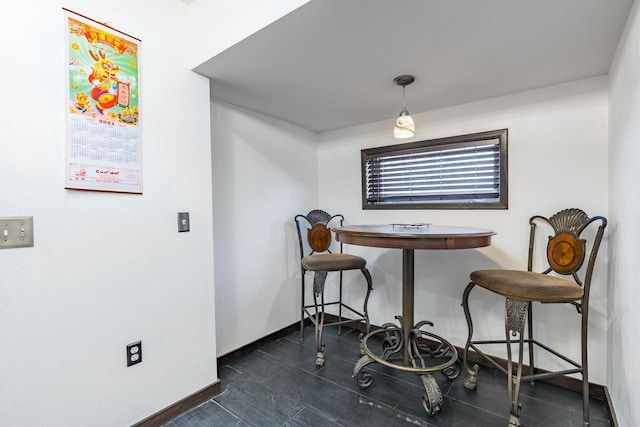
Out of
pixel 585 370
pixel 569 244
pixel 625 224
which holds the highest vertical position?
pixel 625 224

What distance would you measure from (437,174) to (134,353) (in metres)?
2.48

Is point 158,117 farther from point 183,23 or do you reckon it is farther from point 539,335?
point 539,335

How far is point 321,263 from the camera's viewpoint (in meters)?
2.33

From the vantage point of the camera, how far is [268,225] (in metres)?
2.71

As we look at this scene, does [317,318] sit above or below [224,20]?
below

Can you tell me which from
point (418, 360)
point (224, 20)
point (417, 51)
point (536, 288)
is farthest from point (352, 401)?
point (224, 20)

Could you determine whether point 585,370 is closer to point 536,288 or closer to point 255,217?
point 536,288

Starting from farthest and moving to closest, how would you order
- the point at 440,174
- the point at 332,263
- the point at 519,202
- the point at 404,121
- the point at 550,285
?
the point at 440,174, the point at 332,263, the point at 519,202, the point at 404,121, the point at 550,285

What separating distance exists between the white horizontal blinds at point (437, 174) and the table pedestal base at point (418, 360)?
1.08 metres

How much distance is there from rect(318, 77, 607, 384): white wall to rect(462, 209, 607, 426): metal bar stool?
0.13m

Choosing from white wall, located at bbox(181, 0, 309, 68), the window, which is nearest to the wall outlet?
white wall, located at bbox(181, 0, 309, 68)

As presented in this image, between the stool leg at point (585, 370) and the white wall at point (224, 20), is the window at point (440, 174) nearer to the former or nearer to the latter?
the stool leg at point (585, 370)

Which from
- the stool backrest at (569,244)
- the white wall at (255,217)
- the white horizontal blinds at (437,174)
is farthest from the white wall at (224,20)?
the stool backrest at (569,244)

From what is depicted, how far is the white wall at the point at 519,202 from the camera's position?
1863mm
